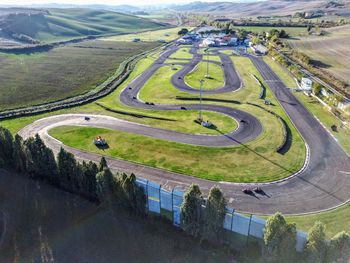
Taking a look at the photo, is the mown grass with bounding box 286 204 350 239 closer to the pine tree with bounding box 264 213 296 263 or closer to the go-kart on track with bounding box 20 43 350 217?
the go-kart on track with bounding box 20 43 350 217

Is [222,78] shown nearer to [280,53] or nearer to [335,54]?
[280,53]

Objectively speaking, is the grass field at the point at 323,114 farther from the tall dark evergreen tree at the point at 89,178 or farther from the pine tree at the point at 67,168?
the pine tree at the point at 67,168

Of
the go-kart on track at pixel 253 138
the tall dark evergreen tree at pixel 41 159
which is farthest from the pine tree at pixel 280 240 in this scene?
the tall dark evergreen tree at pixel 41 159

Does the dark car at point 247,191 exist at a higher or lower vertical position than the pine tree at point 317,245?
lower

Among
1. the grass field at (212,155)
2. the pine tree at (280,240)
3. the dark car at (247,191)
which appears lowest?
the dark car at (247,191)

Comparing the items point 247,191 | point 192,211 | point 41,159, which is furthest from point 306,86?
point 41,159

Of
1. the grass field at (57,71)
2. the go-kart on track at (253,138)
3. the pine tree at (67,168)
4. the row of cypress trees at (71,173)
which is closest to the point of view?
the row of cypress trees at (71,173)

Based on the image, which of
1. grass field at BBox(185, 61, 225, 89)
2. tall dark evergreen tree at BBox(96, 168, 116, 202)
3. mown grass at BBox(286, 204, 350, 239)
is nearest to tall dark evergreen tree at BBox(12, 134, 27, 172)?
tall dark evergreen tree at BBox(96, 168, 116, 202)

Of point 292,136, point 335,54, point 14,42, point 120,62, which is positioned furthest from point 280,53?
point 14,42
